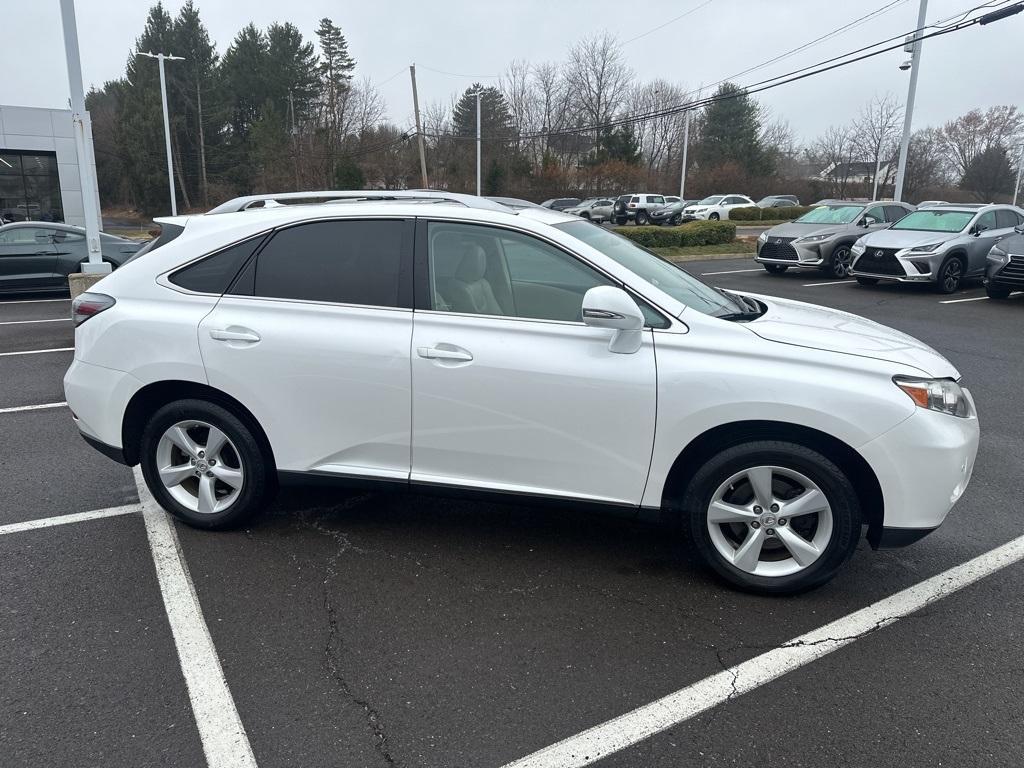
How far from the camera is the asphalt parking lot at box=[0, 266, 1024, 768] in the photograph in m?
2.54

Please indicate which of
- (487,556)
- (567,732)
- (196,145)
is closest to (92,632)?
(487,556)

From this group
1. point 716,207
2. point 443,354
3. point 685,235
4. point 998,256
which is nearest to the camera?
point 443,354

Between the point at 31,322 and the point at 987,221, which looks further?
the point at 987,221

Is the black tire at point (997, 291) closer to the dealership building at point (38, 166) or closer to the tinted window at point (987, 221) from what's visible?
the tinted window at point (987, 221)

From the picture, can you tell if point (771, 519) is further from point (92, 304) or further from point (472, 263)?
point (92, 304)

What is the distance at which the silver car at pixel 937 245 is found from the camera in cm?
1422

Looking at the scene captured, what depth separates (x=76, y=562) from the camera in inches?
148

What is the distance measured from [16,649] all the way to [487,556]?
2.07m

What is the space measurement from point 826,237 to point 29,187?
2940 centimetres

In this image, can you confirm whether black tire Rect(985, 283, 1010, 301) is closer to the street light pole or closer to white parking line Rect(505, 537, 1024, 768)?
white parking line Rect(505, 537, 1024, 768)

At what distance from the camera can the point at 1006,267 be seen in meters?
12.9

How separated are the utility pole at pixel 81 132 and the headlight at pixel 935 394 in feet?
41.2

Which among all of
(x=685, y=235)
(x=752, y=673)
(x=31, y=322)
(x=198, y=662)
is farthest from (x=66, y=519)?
(x=685, y=235)

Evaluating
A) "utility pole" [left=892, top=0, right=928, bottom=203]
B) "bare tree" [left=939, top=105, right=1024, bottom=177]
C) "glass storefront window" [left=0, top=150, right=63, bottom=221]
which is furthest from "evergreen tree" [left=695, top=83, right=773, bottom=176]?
"glass storefront window" [left=0, top=150, right=63, bottom=221]
